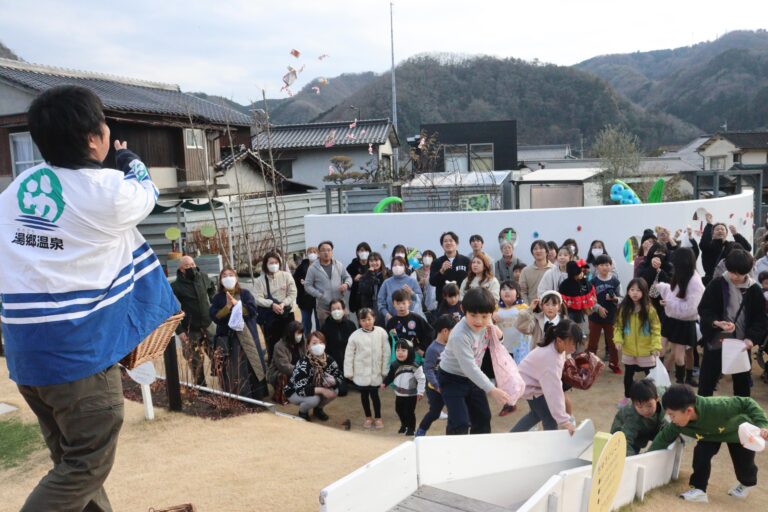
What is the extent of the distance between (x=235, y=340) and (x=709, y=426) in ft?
15.6

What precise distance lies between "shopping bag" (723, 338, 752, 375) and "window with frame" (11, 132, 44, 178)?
16.8 meters

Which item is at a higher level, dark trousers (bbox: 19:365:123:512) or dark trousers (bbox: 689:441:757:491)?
dark trousers (bbox: 19:365:123:512)

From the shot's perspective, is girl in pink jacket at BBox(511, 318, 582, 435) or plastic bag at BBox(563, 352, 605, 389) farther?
plastic bag at BBox(563, 352, 605, 389)

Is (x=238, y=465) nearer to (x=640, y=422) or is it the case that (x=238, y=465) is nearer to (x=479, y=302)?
(x=479, y=302)

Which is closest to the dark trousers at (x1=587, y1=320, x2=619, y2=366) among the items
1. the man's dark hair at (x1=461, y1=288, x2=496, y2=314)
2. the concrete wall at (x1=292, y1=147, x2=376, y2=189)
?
the man's dark hair at (x1=461, y1=288, x2=496, y2=314)

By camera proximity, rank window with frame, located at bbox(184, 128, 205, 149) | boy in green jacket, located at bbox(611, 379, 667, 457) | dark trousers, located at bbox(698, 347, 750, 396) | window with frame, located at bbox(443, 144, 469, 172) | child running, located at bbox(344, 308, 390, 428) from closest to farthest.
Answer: boy in green jacket, located at bbox(611, 379, 667, 457), dark trousers, located at bbox(698, 347, 750, 396), child running, located at bbox(344, 308, 390, 428), window with frame, located at bbox(184, 128, 205, 149), window with frame, located at bbox(443, 144, 469, 172)

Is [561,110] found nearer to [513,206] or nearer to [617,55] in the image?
[513,206]

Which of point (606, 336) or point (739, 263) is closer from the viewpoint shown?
point (739, 263)

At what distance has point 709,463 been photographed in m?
4.59

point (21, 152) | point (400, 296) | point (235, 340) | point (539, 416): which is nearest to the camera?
point (539, 416)

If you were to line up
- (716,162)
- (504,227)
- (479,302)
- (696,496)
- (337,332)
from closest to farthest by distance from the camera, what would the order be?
1. (479,302)
2. (696,496)
3. (337,332)
4. (504,227)
5. (716,162)

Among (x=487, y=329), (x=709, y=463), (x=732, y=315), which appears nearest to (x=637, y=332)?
(x=732, y=315)

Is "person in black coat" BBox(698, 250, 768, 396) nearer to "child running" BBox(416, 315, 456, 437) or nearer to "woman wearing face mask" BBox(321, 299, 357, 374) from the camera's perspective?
"child running" BBox(416, 315, 456, 437)

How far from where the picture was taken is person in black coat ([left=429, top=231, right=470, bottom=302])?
7980mm
